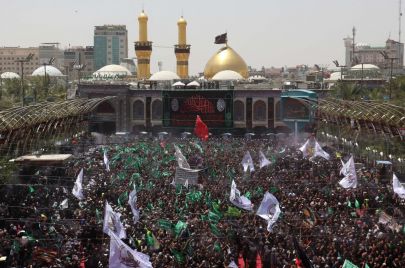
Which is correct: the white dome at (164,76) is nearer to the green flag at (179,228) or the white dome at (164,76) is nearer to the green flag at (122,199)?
the green flag at (122,199)

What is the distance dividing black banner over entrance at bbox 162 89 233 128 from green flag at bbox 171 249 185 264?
34.2 meters

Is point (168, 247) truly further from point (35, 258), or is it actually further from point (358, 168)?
point (358, 168)

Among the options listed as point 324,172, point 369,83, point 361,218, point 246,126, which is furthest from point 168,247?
point 369,83

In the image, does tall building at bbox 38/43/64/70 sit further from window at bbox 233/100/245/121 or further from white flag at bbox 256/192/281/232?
white flag at bbox 256/192/281/232

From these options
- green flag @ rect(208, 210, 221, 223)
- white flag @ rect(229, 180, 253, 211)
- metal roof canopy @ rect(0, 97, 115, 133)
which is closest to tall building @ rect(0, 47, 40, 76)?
metal roof canopy @ rect(0, 97, 115, 133)

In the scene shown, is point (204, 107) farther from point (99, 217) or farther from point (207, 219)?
point (207, 219)

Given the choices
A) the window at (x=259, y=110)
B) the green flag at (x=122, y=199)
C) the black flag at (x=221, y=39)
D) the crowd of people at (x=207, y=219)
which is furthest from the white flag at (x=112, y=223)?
the black flag at (x=221, y=39)

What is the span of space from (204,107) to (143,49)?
14.9m

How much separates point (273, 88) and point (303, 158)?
19.1 m

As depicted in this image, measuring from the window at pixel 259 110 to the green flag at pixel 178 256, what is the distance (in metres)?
35.7

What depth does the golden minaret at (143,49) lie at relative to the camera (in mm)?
62031

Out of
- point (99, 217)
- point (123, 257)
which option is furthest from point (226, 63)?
point (123, 257)

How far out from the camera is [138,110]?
52.2m

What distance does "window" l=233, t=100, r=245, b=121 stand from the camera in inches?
1991
